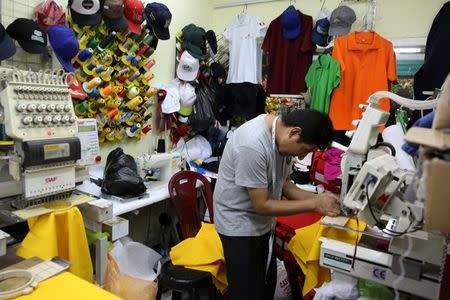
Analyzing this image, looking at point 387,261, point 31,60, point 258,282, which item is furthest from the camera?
point 31,60

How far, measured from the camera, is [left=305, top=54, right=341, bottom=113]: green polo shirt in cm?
301

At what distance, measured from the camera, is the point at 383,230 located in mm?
1316

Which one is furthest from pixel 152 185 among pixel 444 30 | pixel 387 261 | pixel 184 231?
pixel 444 30

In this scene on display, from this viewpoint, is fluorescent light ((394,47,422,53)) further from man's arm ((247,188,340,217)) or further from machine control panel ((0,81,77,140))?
machine control panel ((0,81,77,140))

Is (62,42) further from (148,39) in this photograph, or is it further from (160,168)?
(160,168)

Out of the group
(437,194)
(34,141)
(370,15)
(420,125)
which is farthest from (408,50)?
(34,141)

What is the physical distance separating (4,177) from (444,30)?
3.21m

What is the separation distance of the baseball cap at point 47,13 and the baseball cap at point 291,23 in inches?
79.0

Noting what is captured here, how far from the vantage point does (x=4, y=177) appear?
163 cm

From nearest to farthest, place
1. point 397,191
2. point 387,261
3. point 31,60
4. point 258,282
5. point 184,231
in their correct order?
point 397,191
point 387,261
point 258,282
point 31,60
point 184,231

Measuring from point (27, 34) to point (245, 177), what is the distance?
4.99 ft

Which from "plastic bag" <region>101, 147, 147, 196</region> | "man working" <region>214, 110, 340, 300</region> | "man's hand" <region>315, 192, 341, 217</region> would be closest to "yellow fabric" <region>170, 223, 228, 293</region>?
"man working" <region>214, 110, 340, 300</region>

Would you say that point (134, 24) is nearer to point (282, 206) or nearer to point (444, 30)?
point (282, 206)

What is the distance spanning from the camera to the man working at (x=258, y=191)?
1.53m
